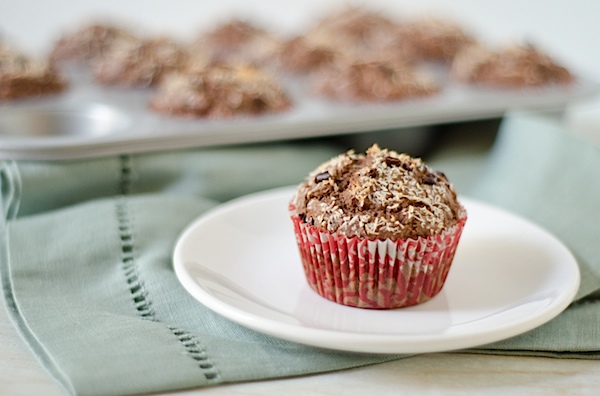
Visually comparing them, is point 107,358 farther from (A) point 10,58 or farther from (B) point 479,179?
(A) point 10,58

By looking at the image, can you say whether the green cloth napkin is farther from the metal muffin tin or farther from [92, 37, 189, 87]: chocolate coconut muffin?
[92, 37, 189, 87]: chocolate coconut muffin

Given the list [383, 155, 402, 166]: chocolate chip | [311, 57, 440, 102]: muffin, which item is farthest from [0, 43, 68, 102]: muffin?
[383, 155, 402, 166]: chocolate chip

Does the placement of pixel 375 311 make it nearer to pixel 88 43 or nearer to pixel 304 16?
pixel 88 43

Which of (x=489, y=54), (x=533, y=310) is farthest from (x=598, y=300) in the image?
(x=489, y=54)

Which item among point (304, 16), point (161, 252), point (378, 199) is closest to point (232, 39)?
point (304, 16)

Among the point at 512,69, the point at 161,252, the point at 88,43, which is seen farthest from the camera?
the point at 88,43

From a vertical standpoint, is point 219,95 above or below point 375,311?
above
